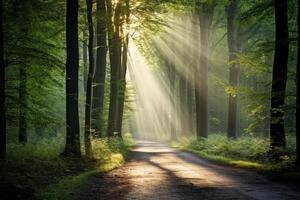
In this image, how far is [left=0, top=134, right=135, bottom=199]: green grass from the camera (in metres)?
9.48

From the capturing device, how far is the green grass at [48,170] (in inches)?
373

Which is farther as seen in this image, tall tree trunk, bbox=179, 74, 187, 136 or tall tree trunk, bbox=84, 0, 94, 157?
tall tree trunk, bbox=179, 74, 187, 136

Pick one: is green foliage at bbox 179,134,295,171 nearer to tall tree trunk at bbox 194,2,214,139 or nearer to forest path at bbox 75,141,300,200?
forest path at bbox 75,141,300,200

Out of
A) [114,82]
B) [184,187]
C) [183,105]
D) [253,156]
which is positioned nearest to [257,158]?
[253,156]

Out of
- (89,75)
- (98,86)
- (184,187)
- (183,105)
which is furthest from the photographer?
(183,105)

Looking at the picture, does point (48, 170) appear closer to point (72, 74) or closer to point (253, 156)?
point (72, 74)

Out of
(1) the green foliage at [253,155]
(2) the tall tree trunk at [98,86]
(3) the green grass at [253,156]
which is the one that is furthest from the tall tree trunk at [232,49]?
(2) the tall tree trunk at [98,86]

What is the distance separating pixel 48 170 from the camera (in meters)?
12.9

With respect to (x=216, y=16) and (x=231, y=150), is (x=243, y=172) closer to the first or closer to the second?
(x=231, y=150)

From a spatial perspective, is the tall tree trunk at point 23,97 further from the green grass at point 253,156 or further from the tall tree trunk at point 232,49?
the tall tree trunk at point 232,49

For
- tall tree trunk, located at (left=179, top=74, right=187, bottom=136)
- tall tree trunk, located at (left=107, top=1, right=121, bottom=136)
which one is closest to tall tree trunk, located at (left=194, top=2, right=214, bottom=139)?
tall tree trunk, located at (left=107, top=1, right=121, bottom=136)

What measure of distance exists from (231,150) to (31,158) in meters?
11.3

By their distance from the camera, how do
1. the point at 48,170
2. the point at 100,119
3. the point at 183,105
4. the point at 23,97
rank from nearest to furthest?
the point at 48,170 → the point at 23,97 → the point at 100,119 → the point at 183,105

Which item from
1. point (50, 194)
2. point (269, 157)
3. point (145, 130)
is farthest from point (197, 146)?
point (145, 130)
